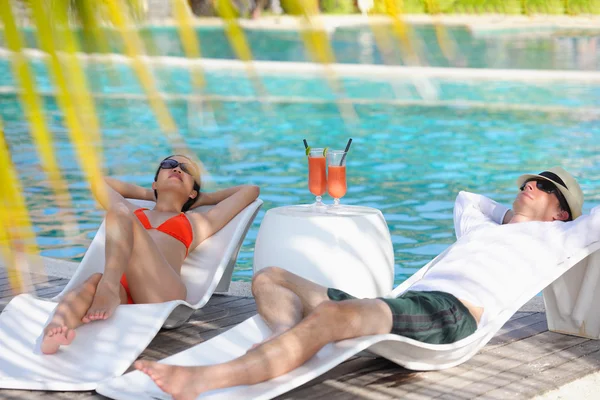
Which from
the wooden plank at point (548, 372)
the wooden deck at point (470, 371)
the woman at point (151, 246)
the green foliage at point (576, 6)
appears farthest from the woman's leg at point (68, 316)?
the green foliage at point (576, 6)

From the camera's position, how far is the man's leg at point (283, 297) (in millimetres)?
3180

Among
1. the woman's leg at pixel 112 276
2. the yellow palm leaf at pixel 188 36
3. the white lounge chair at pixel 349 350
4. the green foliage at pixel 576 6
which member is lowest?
the white lounge chair at pixel 349 350

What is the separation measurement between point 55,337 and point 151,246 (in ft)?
2.20

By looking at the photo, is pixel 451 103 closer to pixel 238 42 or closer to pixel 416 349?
pixel 416 349

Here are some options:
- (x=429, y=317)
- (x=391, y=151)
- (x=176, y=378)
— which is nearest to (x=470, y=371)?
(x=429, y=317)

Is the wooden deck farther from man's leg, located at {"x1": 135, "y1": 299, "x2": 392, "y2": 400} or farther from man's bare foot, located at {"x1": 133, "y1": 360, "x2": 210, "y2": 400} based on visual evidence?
man's bare foot, located at {"x1": 133, "y1": 360, "x2": 210, "y2": 400}

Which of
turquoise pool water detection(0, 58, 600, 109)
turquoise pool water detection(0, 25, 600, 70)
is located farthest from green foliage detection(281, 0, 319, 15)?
turquoise pool water detection(0, 25, 600, 70)

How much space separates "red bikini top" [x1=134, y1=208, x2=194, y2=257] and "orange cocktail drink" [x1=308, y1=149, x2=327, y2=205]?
66 centimetres

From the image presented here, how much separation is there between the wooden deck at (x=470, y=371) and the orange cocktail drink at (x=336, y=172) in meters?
0.82

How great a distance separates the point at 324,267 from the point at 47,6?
11.3ft

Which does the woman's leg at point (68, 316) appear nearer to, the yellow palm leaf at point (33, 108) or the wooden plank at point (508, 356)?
the wooden plank at point (508, 356)

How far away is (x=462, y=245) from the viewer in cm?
380

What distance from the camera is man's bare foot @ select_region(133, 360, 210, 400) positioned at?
2635 millimetres

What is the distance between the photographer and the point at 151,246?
12.3 feet
